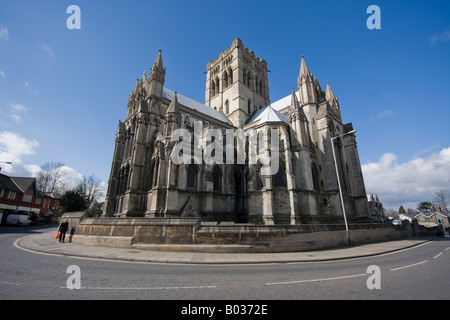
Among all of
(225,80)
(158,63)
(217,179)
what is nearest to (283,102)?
(225,80)

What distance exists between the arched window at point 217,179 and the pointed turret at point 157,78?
12044mm

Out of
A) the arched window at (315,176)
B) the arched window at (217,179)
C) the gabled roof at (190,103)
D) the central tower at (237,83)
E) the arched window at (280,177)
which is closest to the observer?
the arched window at (280,177)

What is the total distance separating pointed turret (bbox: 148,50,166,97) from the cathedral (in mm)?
131

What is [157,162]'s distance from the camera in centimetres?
2019

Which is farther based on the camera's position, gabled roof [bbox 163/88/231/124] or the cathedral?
gabled roof [bbox 163/88/231/124]

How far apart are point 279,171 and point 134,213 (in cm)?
1622

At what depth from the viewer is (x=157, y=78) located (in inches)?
989

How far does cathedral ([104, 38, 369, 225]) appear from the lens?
19.8 metres

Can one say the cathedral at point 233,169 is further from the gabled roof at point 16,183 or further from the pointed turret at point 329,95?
the gabled roof at point 16,183

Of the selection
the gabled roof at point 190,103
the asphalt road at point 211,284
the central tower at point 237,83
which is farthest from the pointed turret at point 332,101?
the asphalt road at point 211,284

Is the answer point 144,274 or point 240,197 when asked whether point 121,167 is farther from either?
point 144,274

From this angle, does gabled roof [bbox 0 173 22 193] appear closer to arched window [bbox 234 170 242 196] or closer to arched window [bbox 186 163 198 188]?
arched window [bbox 186 163 198 188]

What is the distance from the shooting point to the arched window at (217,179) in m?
23.0

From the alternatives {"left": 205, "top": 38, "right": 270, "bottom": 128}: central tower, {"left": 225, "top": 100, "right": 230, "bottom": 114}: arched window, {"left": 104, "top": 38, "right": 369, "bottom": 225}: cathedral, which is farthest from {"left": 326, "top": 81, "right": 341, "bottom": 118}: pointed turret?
{"left": 225, "top": 100, "right": 230, "bottom": 114}: arched window
